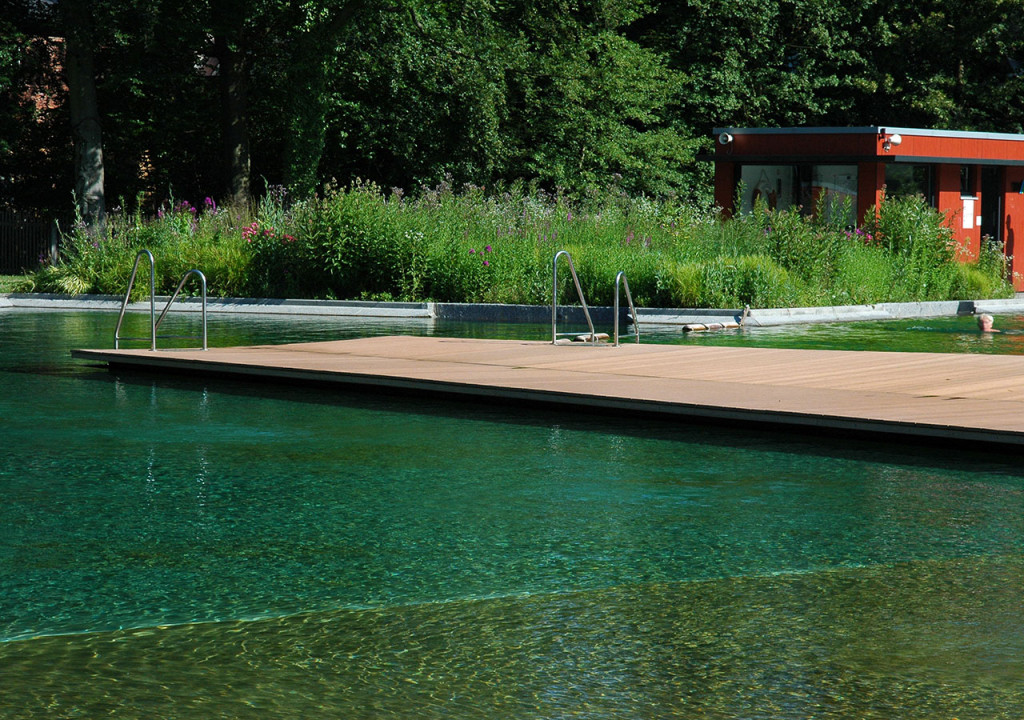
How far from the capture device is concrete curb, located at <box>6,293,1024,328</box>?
22.1m

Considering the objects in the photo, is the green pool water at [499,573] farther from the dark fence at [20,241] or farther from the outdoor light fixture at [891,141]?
the dark fence at [20,241]

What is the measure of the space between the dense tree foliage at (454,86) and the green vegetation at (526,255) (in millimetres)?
11873

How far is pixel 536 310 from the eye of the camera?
2300cm

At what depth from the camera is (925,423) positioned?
9195 mm

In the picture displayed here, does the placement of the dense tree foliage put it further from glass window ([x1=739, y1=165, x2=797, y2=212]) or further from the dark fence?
glass window ([x1=739, y1=165, x2=797, y2=212])

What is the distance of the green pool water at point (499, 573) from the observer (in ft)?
14.8

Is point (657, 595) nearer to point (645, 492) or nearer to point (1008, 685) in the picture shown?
point (1008, 685)

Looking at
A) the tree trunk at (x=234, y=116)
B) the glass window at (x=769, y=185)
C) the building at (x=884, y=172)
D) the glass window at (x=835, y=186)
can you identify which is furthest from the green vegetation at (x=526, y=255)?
the tree trunk at (x=234, y=116)

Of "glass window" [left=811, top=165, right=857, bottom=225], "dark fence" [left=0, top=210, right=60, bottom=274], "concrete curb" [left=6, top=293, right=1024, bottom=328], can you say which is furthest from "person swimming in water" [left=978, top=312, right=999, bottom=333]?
"dark fence" [left=0, top=210, right=60, bottom=274]

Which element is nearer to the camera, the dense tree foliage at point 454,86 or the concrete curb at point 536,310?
the concrete curb at point 536,310

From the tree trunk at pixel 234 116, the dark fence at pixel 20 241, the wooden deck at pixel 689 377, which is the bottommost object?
the wooden deck at pixel 689 377

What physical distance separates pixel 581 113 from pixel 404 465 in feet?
123

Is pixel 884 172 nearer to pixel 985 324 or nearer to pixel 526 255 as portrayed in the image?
pixel 526 255

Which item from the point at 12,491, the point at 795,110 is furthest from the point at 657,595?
the point at 795,110
